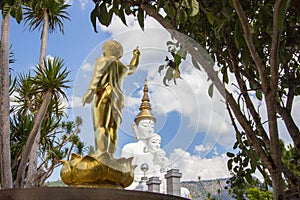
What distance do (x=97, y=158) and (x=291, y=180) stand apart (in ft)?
2.42

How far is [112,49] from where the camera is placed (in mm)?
1643

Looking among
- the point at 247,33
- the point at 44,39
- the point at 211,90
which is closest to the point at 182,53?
the point at 211,90

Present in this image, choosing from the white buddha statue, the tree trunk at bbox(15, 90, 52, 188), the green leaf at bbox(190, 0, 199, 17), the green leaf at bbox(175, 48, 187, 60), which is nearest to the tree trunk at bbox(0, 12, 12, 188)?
the tree trunk at bbox(15, 90, 52, 188)

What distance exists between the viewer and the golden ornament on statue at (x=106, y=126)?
4.50ft

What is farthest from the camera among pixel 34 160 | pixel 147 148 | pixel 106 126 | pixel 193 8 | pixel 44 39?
pixel 44 39

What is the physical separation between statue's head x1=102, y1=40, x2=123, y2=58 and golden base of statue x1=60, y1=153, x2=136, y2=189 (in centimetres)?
50

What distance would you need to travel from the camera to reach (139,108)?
1.40m

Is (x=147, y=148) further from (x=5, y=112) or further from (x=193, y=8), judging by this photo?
(x=5, y=112)

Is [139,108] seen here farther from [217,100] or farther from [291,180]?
[291,180]

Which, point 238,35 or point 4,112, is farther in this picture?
point 4,112

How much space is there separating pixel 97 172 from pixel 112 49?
22.6 inches

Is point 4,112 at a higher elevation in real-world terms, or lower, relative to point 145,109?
higher

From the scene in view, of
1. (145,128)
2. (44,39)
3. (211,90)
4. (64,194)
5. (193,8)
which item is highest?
(44,39)

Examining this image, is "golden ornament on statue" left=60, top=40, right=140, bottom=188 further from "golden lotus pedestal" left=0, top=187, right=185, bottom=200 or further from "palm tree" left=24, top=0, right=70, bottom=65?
"palm tree" left=24, top=0, right=70, bottom=65
